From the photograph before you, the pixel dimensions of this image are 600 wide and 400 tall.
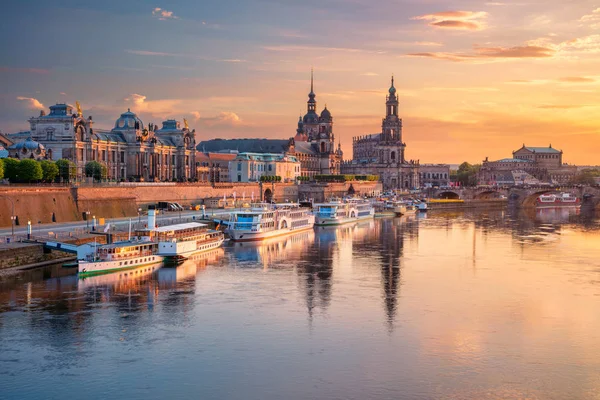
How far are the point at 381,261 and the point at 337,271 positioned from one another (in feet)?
18.3

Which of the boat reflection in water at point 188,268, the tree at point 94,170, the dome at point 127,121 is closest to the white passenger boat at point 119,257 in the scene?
the boat reflection in water at point 188,268

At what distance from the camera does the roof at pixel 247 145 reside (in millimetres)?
142500

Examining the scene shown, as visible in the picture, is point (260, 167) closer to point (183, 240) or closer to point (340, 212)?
point (340, 212)

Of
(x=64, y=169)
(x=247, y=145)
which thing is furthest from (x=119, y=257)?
(x=247, y=145)

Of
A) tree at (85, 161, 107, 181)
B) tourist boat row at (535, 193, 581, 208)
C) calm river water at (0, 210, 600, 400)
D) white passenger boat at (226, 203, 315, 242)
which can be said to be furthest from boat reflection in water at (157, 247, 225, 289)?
tourist boat row at (535, 193, 581, 208)

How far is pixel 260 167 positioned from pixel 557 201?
2139 inches

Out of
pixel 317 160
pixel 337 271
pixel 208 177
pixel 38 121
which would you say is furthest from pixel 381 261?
pixel 317 160

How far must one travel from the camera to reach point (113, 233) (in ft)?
153

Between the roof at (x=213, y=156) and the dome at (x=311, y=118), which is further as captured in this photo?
the dome at (x=311, y=118)

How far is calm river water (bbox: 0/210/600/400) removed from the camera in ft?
74.6

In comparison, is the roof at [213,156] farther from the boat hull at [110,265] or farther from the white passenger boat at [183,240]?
the boat hull at [110,265]

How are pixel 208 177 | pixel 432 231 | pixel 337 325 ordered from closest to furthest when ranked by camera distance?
pixel 337 325 < pixel 432 231 < pixel 208 177

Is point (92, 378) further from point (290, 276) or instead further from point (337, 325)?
point (290, 276)

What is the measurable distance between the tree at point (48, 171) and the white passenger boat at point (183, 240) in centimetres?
1867
